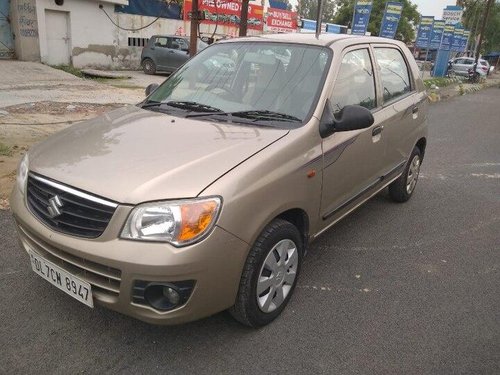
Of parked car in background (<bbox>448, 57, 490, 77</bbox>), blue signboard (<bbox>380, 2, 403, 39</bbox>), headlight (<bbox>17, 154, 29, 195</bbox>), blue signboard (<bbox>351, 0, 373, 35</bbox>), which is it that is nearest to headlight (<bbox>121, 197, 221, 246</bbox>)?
headlight (<bbox>17, 154, 29, 195</bbox>)

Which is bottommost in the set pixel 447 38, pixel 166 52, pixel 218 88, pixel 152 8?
pixel 166 52

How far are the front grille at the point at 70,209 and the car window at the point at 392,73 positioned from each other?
2.81 metres

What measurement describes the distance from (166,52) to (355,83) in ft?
48.9

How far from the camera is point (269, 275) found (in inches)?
103

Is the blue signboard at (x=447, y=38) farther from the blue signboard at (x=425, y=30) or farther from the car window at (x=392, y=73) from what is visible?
the car window at (x=392, y=73)

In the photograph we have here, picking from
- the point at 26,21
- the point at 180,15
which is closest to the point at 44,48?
the point at 26,21

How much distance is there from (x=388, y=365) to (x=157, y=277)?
1.43m

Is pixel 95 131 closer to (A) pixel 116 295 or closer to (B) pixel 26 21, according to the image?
(A) pixel 116 295

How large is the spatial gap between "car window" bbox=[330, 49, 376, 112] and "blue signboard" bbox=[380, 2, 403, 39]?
17.5 metres

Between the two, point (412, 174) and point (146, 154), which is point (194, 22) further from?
point (146, 154)

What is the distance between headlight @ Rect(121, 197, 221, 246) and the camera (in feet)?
6.89

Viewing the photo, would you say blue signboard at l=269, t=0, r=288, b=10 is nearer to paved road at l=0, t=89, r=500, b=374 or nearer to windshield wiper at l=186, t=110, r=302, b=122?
paved road at l=0, t=89, r=500, b=374

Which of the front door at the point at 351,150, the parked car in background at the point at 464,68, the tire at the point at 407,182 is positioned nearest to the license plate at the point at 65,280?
the front door at the point at 351,150

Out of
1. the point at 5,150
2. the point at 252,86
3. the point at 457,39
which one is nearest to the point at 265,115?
the point at 252,86
